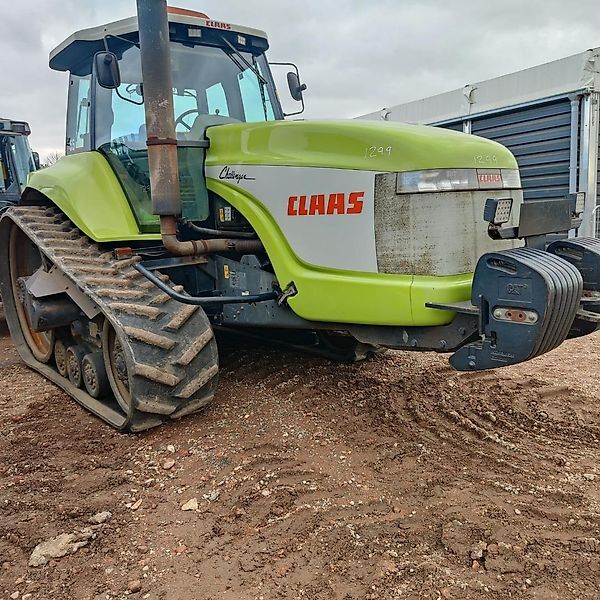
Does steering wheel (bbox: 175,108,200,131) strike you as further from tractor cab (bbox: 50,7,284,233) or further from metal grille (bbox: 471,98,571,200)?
metal grille (bbox: 471,98,571,200)

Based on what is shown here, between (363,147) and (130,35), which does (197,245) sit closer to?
(363,147)

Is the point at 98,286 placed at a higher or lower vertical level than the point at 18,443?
higher

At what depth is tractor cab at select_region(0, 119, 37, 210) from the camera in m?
9.72

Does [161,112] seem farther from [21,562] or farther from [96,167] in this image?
[21,562]

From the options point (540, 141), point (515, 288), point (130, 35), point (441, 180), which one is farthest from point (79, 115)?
point (540, 141)

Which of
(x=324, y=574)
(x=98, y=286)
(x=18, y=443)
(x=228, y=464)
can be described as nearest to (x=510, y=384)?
(x=228, y=464)

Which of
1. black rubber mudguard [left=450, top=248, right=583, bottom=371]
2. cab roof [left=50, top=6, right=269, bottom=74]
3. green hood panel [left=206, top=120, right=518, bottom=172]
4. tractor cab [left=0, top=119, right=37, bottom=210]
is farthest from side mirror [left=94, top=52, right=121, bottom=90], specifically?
tractor cab [left=0, top=119, right=37, bottom=210]

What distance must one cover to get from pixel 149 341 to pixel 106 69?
1.65 metres

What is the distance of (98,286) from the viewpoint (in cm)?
377

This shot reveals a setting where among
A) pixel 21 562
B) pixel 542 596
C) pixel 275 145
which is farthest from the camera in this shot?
pixel 275 145

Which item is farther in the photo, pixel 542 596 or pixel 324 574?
pixel 324 574

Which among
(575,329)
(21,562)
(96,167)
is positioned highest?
(96,167)

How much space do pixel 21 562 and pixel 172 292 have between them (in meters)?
1.64

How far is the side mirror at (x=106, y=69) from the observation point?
3.71 meters
